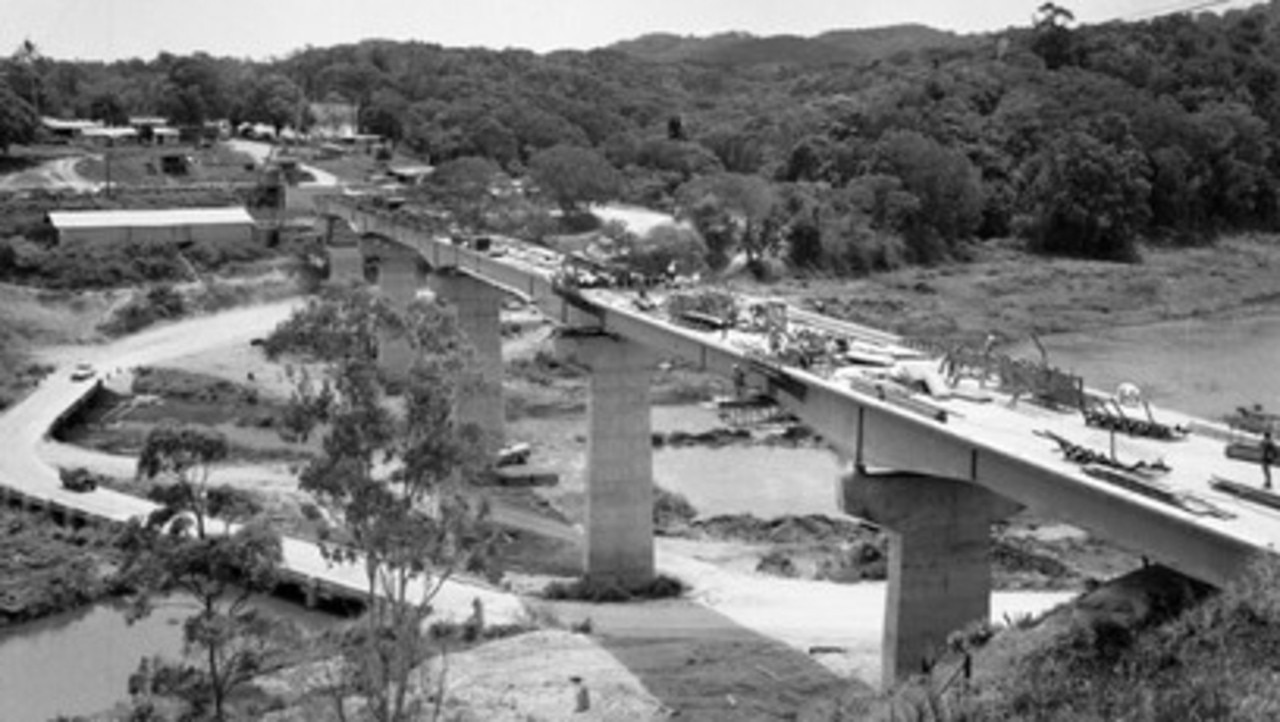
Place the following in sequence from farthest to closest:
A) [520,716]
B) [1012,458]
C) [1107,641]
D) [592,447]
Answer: [592,447] → [520,716] → [1012,458] → [1107,641]

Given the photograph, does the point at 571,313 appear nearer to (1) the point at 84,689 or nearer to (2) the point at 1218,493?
(1) the point at 84,689

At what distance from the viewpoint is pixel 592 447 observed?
47719 mm

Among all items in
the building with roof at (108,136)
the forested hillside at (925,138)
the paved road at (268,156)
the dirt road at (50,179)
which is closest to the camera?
the dirt road at (50,179)

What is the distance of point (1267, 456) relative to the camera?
2594cm

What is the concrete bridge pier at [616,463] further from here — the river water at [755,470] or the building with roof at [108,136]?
the building with roof at [108,136]

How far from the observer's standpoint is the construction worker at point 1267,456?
83.7 feet

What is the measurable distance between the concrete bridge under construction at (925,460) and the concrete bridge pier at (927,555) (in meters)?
0.03

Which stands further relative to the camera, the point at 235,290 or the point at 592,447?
the point at 235,290

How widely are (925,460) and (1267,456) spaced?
696 centimetres

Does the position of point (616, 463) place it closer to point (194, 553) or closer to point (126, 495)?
point (194, 553)

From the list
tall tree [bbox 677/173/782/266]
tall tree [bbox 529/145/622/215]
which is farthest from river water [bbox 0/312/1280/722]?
tall tree [bbox 529/145/622/215]

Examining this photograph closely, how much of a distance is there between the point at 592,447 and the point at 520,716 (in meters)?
14.0

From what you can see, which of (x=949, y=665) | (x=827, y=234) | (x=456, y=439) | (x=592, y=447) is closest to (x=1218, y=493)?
(x=949, y=665)

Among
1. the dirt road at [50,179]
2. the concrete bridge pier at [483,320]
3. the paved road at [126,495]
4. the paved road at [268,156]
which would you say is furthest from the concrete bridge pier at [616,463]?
the dirt road at [50,179]
